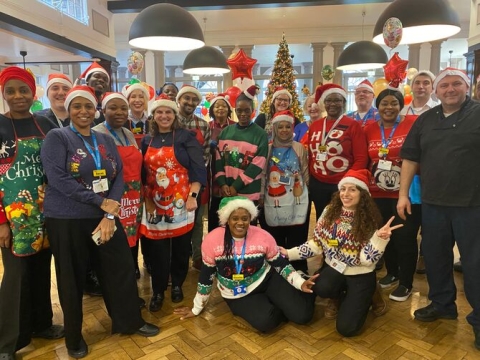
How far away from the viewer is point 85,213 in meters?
1.97

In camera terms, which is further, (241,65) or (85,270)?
(241,65)

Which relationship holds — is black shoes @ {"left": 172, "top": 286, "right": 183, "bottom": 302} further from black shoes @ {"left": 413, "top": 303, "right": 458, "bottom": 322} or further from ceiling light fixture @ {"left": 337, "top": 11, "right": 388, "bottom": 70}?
ceiling light fixture @ {"left": 337, "top": 11, "right": 388, "bottom": 70}

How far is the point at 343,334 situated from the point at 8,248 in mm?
1977

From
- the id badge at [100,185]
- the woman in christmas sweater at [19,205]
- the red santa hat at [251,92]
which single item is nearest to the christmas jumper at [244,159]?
the red santa hat at [251,92]

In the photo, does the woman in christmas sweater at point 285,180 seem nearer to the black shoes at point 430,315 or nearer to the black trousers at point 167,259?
the black trousers at point 167,259

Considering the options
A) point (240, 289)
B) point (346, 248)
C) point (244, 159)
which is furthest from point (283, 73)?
point (240, 289)

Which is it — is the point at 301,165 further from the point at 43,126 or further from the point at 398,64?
the point at 43,126

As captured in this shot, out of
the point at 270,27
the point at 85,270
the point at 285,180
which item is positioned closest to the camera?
the point at 85,270

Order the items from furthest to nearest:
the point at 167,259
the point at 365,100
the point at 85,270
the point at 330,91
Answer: the point at 365,100 < the point at 330,91 < the point at 167,259 < the point at 85,270

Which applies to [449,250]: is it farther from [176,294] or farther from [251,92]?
[176,294]

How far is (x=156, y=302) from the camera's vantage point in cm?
263

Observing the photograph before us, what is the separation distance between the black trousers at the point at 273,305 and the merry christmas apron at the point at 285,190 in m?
0.50

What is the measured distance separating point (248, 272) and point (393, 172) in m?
1.26

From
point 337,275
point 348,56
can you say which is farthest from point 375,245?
point 348,56
